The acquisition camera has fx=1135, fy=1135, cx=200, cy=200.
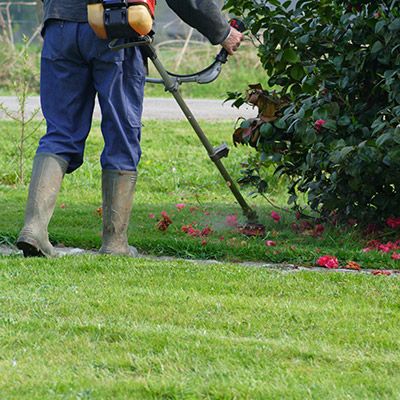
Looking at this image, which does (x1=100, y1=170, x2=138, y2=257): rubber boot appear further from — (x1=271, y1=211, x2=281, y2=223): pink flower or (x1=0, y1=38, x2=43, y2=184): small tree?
(x1=0, y1=38, x2=43, y2=184): small tree

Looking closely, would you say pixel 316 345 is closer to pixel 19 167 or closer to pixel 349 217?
pixel 349 217

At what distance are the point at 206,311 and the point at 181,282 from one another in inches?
23.2

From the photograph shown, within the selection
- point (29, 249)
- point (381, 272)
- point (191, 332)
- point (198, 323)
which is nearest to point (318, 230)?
point (381, 272)

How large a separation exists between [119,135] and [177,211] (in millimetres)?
1849

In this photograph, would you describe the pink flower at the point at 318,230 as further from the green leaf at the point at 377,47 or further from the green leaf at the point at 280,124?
the green leaf at the point at 377,47

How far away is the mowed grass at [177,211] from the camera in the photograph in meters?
6.33

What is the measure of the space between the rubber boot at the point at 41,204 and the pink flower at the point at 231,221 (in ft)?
4.89

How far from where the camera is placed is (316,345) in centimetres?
410

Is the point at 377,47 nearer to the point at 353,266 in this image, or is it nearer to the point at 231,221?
the point at 353,266

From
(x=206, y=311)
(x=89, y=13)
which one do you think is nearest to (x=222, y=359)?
(x=206, y=311)

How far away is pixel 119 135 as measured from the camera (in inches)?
234

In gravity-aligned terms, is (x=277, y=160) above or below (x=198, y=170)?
above

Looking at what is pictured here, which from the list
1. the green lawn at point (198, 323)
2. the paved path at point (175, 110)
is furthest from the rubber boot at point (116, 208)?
the paved path at point (175, 110)

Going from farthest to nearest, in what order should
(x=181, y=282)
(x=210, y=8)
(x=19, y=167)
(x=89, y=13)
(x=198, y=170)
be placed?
(x=198, y=170)
(x=19, y=167)
(x=210, y=8)
(x=89, y=13)
(x=181, y=282)
